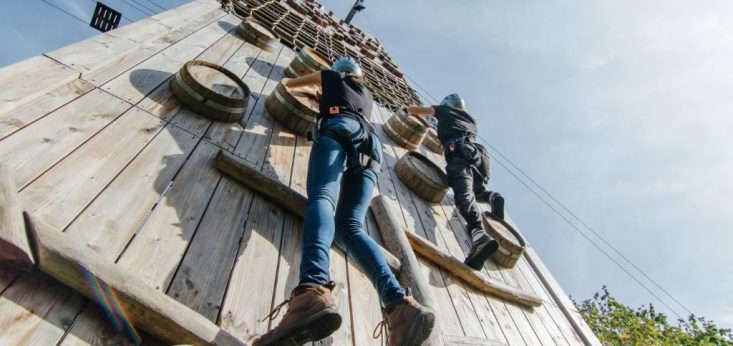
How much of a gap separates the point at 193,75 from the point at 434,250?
2.63 meters

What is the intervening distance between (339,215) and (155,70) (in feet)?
7.68

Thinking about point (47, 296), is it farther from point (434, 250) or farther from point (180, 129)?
point (434, 250)

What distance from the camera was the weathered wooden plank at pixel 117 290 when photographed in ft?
4.76

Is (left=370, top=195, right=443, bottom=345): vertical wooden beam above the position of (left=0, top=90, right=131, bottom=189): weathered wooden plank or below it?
above

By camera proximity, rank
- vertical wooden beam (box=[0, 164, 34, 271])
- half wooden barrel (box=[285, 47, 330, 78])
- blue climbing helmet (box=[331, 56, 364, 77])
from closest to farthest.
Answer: vertical wooden beam (box=[0, 164, 34, 271]), blue climbing helmet (box=[331, 56, 364, 77]), half wooden barrel (box=[285, 47, 330, 78])

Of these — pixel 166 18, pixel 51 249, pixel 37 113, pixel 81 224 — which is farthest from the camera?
pixel 166 18

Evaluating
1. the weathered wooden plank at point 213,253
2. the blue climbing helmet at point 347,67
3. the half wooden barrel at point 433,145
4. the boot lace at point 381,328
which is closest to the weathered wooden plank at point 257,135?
the weathered wooden plank at point 213,253

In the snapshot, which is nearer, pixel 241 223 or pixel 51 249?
pixel 51 249

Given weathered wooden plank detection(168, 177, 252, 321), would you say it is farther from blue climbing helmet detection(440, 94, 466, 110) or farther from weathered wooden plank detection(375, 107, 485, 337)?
blue climbing helmet detection(440, 94, 466, 110)

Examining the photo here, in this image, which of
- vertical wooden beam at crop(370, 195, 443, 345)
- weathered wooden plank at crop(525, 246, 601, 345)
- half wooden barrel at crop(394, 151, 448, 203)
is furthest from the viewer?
half wooden barrel at crop(394, 151, 448, 203)

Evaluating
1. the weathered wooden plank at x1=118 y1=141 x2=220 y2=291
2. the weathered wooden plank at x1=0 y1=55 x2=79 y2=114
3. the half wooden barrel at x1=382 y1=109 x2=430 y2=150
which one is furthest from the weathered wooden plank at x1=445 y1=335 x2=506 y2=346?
the half wooden barrel at x1=382 y1=109 x2=430 y2=150

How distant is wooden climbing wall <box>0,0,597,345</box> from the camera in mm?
1831

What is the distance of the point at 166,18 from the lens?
4629mm

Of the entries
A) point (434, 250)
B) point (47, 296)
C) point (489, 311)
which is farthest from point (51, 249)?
point (489, 311)
